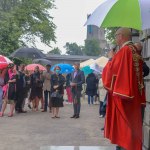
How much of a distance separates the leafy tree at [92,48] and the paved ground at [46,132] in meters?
80.5

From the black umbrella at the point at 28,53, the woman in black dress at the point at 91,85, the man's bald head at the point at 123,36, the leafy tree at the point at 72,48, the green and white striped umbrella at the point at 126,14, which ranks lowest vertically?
the woman in black dress at the point at 91,85

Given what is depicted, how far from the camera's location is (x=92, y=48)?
314 feet

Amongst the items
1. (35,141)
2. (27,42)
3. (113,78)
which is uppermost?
(27,42)

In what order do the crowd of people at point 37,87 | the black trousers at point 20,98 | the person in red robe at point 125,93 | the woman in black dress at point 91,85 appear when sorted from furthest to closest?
the woman in black dress at point 91,85 → the black trousers at point 20,98 → the crowd of people at point 37,87 → the person in red robe at point 125,93

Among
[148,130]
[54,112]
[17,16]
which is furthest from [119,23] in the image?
[17,16]

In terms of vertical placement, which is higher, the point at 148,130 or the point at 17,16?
the point at 17,16

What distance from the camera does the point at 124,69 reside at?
16.8 feet

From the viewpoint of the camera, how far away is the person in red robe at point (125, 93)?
5.10 meters

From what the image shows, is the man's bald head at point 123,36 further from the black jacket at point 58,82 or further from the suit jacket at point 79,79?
the black jacket at point 58,82

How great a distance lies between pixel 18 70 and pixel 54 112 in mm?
1849

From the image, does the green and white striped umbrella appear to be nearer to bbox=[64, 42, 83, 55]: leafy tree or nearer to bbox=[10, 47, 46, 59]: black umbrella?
bbox=[10, 47, 46, 59]: black umbrella

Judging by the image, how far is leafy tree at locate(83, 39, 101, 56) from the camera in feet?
309

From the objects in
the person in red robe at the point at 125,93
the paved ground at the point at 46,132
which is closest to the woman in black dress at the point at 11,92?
the paved ground at the point at 46,132

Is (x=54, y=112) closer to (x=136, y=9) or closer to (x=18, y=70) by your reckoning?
(x=18, y=70)
